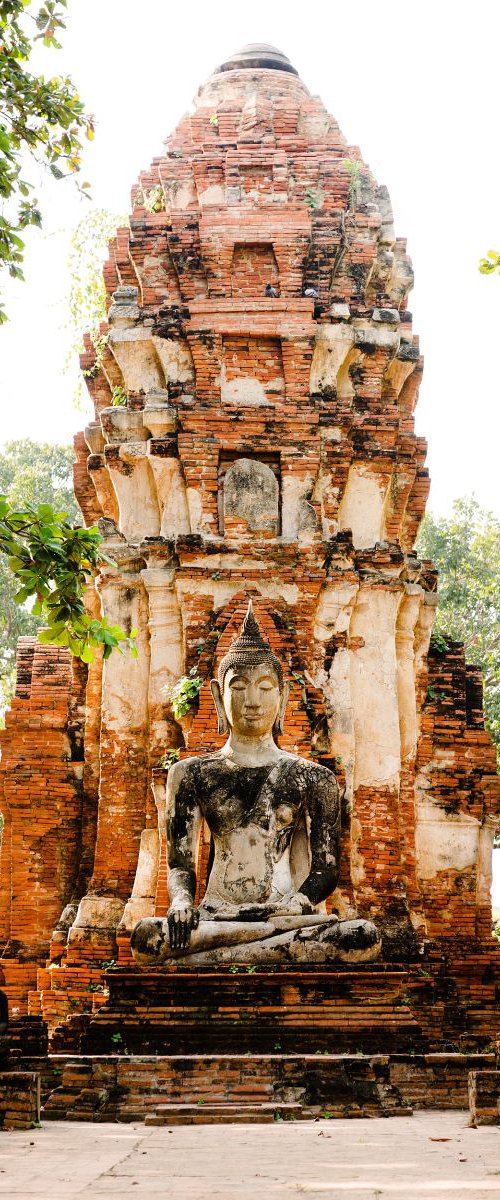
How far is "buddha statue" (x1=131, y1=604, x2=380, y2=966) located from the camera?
10.1m

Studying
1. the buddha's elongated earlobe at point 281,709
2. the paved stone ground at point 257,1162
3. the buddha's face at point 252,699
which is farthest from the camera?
the buddha's elongated earlobe at point 281,709

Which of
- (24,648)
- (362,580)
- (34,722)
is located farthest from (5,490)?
(362,580)

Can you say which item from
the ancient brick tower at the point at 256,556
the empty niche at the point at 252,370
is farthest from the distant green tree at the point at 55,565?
the empty niche at the point at 252,370

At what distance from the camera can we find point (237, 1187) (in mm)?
5176

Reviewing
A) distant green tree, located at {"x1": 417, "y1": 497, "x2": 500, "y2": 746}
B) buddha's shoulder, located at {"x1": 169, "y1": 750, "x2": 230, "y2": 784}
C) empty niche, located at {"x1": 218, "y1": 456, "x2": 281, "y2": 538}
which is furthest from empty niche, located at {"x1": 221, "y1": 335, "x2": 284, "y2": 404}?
distant green tree, located at {"x1": 417, "y1": 497, "x2": 500, "y2": 746}

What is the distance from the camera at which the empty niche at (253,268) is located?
1541 centimetres

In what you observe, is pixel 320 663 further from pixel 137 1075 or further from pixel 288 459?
pixel 137 1075

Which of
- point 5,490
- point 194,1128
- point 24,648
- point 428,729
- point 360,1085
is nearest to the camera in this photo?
point 194,1128

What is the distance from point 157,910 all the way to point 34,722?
3420 millimetres

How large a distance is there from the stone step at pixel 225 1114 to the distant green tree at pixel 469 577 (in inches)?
721

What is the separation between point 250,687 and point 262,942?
2.10 m

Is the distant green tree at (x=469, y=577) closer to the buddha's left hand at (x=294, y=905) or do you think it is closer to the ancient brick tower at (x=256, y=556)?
the ancient brick tower at (x=256, y=556)

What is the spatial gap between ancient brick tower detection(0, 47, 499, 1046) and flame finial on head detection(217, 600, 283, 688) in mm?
1714

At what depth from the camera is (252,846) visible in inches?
434
